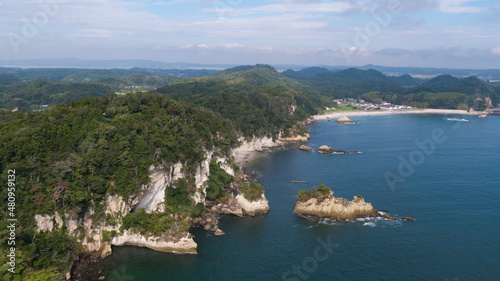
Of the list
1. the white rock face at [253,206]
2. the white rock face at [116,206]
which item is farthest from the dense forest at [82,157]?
the white rock face at [253,206]

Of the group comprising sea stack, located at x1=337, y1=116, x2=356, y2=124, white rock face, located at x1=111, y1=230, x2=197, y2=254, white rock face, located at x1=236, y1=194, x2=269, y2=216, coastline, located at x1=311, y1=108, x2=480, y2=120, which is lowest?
white rock face, located at x1=111, y1=230, x2=197, y2=254

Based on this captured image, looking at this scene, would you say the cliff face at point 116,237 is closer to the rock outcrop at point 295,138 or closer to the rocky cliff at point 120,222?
the rocky cliff at point 120,222

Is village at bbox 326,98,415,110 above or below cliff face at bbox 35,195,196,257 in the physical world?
above

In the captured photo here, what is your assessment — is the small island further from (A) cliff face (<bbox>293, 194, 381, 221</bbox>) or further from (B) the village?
(B) the village

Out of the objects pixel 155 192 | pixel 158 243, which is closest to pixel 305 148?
pixel 155 192

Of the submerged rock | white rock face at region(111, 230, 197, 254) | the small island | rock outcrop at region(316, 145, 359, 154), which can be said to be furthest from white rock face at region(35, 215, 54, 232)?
rock outcrop at region(316, 145, 359, 154)

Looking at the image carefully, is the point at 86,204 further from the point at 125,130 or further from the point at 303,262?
the point at 303,262
